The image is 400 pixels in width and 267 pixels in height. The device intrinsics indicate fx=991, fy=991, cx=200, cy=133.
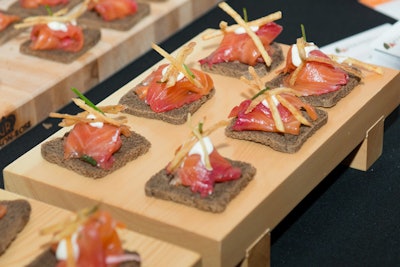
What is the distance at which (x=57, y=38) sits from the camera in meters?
4.24

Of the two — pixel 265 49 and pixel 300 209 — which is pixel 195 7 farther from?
pixel 300 209

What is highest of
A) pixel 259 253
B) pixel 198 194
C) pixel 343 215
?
pixel 198 194

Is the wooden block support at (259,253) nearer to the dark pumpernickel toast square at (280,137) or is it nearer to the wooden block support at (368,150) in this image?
the dark pumpernickel toast square at (280,137)

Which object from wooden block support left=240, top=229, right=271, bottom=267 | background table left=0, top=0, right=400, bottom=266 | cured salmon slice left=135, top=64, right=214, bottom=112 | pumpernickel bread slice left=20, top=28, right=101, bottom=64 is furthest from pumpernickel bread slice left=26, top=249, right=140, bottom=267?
pumpernickel bread slice left=20, top=28, right=101, bottom=64

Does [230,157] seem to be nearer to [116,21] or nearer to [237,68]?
[237,68]

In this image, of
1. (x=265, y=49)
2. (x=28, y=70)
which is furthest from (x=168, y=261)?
(x=28, y=70)

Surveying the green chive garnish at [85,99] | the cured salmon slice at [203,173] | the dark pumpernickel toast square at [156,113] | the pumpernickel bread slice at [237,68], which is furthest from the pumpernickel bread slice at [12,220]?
the pumpernickel bread slice at [237,68]

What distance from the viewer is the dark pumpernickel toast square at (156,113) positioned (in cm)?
341

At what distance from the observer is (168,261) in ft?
9.00

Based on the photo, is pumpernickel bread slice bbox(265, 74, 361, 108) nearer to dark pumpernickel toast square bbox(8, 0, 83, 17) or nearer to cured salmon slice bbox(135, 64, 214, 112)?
cured salmon slice bbox(135, 64, 214, 112)

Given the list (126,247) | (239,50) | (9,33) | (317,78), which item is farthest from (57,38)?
(126,247)

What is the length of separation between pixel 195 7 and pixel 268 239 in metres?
2.11

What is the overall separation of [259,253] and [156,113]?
675 millimetres

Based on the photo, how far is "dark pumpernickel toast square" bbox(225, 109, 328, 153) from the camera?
3.20 m
